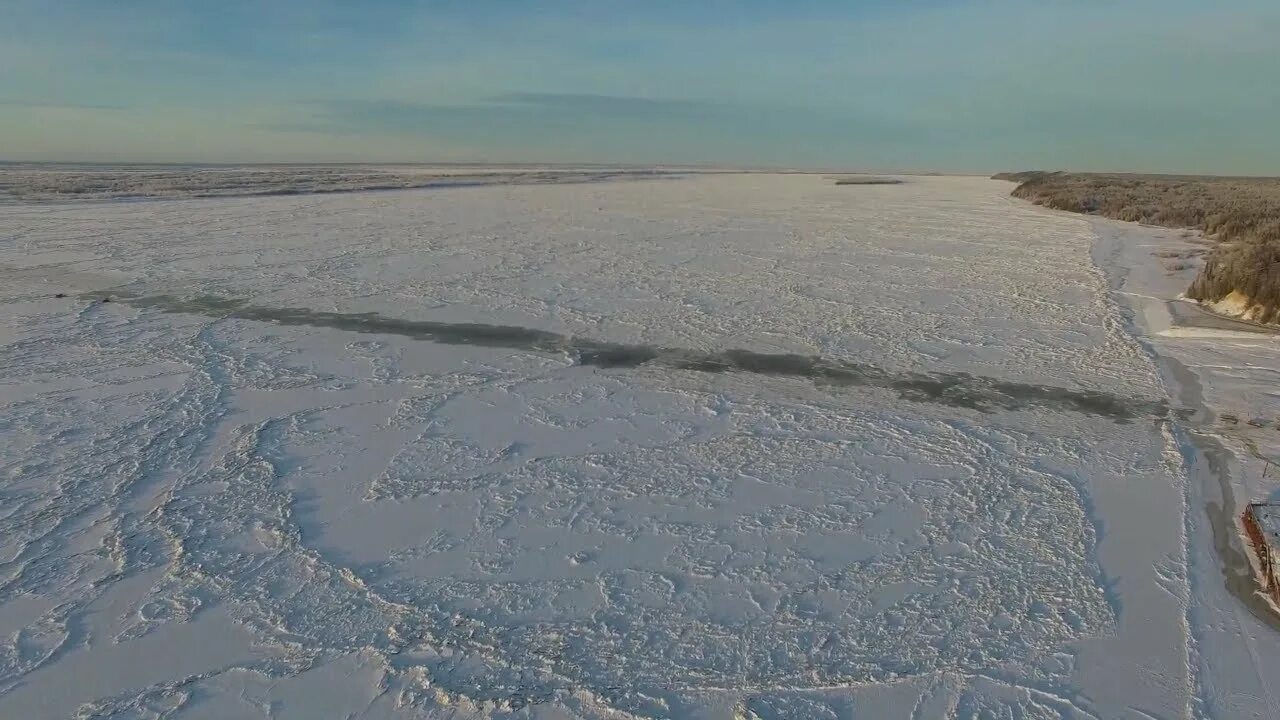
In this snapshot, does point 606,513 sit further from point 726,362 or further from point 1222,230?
point 1222,230

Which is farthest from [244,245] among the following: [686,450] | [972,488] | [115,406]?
[972,488]

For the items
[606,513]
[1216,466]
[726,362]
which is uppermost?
[726,362]

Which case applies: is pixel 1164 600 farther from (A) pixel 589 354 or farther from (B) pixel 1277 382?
(A) pixel 589 354

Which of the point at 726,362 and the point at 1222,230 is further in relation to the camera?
the point at 1222,230

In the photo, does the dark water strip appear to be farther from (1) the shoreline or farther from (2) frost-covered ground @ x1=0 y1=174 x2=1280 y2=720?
(1) the shoreline

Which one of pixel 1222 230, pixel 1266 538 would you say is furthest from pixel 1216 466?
pixel 1222 230

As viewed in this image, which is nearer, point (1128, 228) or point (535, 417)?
point (535, 417)
